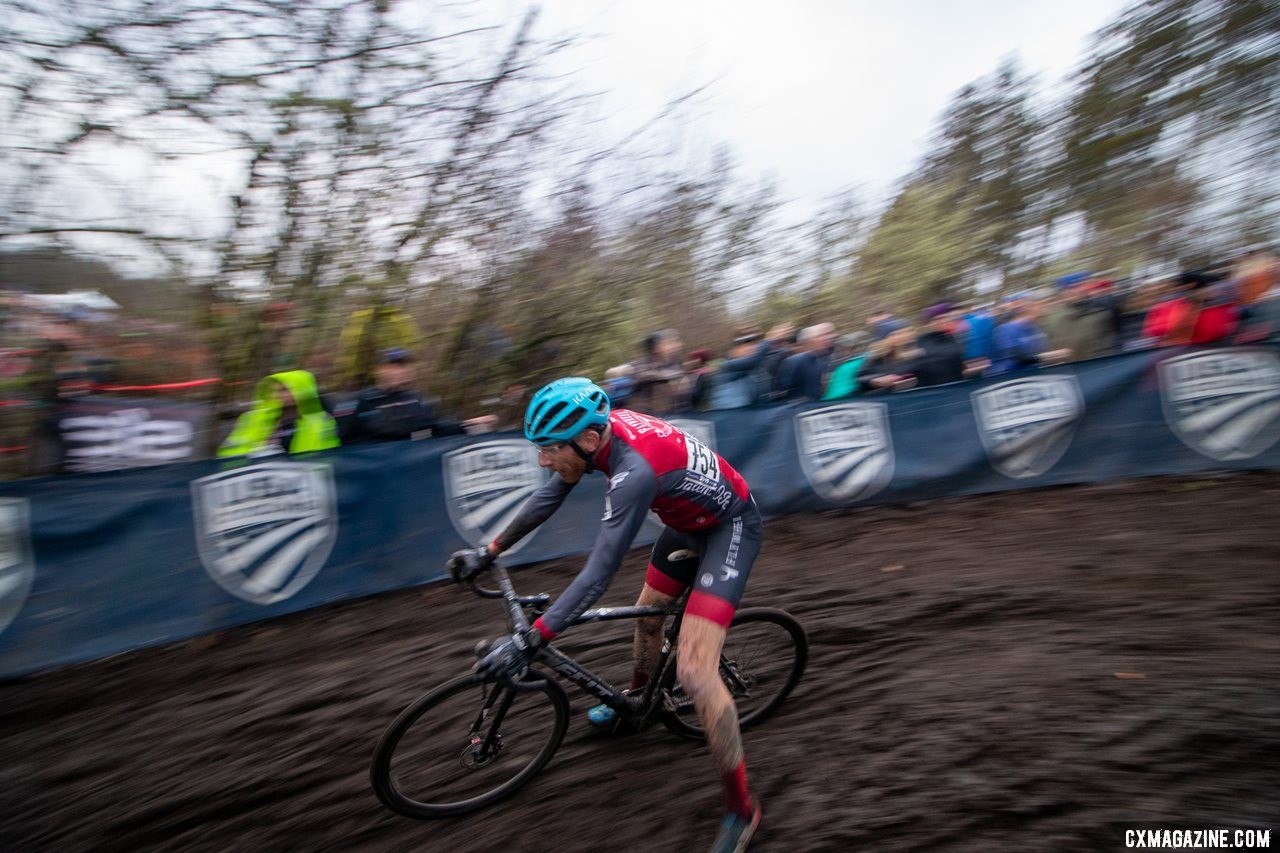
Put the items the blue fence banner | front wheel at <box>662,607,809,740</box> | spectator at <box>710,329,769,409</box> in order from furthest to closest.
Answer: spectator at <box>710,329,769,409</box>
the blue fence banner
front wheel at <box>662,607,809,740</box>

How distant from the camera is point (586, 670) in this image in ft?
11.7

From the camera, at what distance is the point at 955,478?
7.96m

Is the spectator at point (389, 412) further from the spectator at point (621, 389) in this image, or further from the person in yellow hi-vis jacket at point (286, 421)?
the spectator at point (621, 389)

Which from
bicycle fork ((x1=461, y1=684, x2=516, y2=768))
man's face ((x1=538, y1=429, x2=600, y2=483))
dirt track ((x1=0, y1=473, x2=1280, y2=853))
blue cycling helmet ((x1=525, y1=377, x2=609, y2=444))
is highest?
blue cycling helmet ((x1=525, y1=377, x2=609, y2=444))

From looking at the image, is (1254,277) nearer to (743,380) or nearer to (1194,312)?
(1194,312)

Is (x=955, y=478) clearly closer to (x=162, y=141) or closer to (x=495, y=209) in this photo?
(x=495, y=209)

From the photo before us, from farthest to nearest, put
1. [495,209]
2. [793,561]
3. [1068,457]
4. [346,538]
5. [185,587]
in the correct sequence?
[495,209] → [1068,457] → [793,561] → [346,538] → [185,587]

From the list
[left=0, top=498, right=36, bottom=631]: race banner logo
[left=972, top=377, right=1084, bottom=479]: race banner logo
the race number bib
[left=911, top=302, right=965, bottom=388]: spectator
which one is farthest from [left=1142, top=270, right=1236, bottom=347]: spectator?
[left=0, top=498, right=36, bottom=631]: race banner logo

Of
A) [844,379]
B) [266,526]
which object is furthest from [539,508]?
[844,379]

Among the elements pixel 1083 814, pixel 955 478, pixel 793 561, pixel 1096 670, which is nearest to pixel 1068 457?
pixel 955 478

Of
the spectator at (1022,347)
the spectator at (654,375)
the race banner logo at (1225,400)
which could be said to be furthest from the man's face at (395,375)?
the race banner logo at (1225,400)

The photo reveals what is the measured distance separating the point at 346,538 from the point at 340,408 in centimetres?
133

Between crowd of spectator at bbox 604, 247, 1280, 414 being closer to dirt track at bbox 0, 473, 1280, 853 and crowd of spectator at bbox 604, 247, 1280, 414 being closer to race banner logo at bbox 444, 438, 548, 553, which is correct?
race banner logo at bbox 444, 438, 548, 553

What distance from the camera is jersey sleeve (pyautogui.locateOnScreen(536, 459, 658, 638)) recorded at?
296 centimetres
